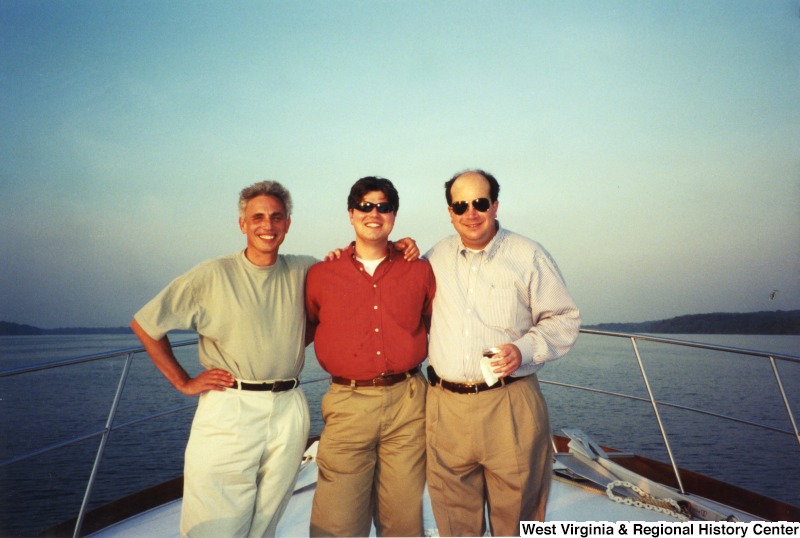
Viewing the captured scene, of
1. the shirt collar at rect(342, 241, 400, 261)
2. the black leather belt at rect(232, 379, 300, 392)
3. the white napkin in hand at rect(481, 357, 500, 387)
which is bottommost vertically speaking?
the black leather belt at rect(232, 379, 300, 392)

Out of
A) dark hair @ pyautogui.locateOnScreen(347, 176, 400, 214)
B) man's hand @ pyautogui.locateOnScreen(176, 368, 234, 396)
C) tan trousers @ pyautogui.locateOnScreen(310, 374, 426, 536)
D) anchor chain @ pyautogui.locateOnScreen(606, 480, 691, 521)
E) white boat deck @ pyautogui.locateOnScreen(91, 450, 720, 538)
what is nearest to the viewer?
man's hand @ pyautogui.locateOnScreen(176, 368, 234, 396)

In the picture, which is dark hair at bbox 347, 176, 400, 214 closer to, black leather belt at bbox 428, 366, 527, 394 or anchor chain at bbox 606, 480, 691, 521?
black leather belt at bbox 428, 366, 527, 394

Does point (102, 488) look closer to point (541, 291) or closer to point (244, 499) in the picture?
point (244, 499)

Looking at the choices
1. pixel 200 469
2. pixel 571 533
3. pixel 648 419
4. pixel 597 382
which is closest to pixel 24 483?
pixel 200 469

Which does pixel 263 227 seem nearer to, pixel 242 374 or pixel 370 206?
pixel 370 206

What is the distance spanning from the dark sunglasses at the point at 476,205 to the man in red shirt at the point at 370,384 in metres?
0.27

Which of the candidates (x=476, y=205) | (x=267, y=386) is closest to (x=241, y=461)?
(x=267, y=386)

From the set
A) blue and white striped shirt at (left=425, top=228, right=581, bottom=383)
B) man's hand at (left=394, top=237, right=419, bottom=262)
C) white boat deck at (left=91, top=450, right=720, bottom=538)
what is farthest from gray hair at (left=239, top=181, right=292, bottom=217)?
white boat deck at (left=91, top=450, right=720, bottom=538)

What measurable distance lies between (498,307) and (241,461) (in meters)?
1.18

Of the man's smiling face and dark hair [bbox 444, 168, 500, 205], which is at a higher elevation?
dark hair [bbox 444, 168, 500, 205]

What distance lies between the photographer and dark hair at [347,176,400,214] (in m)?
2.16

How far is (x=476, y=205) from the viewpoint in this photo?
6.97ft

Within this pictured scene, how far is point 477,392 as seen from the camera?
204cm

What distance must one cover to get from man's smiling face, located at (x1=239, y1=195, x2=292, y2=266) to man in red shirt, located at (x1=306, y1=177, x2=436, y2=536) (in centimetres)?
23
